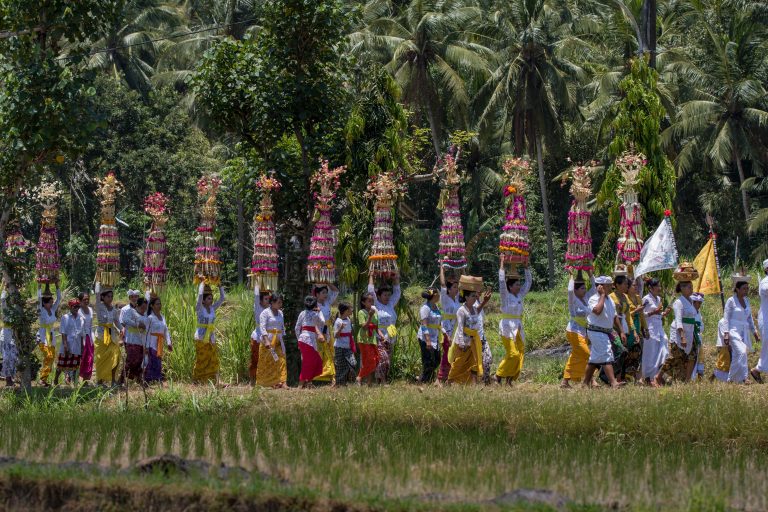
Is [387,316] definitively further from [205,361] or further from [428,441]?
[428,441]

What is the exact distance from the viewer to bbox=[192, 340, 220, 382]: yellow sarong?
56.1 feet

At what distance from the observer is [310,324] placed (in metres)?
16.3

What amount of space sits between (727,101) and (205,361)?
22.8 metres

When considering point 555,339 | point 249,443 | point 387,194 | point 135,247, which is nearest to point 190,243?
point 135,247

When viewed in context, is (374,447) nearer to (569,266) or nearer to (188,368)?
(569,266)

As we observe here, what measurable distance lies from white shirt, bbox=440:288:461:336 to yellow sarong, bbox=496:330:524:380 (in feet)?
3.66

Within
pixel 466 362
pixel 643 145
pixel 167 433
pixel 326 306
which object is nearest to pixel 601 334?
pixel 466 362

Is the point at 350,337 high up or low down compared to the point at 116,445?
up

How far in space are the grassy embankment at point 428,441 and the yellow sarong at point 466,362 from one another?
142 centimetres

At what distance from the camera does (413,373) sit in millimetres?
18219

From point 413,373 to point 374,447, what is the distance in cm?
779

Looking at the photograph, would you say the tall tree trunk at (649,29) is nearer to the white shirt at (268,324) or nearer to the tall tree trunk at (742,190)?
the white shirt at (268,324)

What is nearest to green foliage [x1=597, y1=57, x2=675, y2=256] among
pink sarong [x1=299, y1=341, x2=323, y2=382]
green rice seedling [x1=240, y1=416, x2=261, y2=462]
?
pink sarong [x1=299, y1=341, x2=323, y2=382]

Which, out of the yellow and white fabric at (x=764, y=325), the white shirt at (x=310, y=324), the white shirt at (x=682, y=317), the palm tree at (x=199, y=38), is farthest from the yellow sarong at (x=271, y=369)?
the palm tree at (x=199, y=38)
